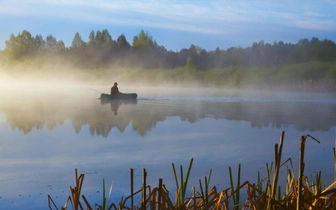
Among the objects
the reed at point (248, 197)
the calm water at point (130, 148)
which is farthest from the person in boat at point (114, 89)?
the reed at point (248, 197)

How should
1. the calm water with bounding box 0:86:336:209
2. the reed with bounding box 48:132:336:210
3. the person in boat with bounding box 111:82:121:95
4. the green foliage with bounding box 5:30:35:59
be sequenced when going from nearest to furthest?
1. the reed with bounding box 48:132:336:210
2. the calm water with bounding box 0:86:336:209
3. the person in boat with bounding box 111:82:121:95
4. the green foliage with bounding box 5:30:35:59

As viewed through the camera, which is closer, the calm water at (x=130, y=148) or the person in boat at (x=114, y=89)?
the calm water at (x=130, y=148)

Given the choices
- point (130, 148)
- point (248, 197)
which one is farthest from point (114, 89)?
point (248, 197)

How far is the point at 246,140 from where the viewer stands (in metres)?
7.79

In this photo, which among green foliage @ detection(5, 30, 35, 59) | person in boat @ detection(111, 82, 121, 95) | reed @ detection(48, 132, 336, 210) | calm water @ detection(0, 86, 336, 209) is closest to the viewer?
reed @ detection(48, 132, 336, 210)

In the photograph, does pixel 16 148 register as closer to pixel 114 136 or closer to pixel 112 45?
pixel 114 136

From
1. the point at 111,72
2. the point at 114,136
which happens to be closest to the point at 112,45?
the point at 111,72

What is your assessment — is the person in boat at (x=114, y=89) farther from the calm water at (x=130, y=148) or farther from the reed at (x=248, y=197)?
the reed at (x=248, y=197)

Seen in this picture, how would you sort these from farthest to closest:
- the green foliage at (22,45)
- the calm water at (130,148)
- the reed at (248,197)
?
the green foliage at (22,45) < the calm water at (130,148) < the reed at (248,197)

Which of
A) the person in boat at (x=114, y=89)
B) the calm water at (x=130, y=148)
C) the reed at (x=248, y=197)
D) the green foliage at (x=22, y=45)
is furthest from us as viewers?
the green foliage at (x=22, y=45)

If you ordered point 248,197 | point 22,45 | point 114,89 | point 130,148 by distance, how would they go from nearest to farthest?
point 248,197
point 130,148
point 114,89
point 22,45

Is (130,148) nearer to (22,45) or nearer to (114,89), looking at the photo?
(114,89)

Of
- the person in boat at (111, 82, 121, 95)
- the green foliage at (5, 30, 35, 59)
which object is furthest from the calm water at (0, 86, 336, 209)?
the green foliage at (5, 30, 35, 59)

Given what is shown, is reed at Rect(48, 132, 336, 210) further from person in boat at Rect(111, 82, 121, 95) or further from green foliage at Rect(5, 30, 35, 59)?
green foliage at Rect(5, 30, 35, 59)
